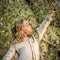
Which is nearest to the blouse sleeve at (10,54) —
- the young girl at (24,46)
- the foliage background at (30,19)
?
the young girl at (24,46)

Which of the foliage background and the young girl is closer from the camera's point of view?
the young girl

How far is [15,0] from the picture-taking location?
23.6 feet

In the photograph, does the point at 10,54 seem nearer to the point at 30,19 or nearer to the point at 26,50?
the point at 26,50

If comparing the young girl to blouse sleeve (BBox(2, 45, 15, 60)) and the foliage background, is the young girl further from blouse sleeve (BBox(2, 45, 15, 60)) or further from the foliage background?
the foliage background

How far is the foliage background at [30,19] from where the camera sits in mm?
6664

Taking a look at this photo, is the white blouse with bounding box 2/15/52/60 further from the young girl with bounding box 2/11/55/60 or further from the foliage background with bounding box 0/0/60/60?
the foliage background with bounding box 0/0/60/60

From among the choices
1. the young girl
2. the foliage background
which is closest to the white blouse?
the young girl

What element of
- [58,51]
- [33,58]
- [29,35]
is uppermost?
[29,35]

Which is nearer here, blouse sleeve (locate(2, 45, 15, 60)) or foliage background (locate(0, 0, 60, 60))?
blouse sleeve (locate(2, 45, 15, 60))

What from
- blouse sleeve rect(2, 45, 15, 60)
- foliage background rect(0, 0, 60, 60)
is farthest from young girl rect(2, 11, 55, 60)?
foliage background rect(0, 0, 60, 60)

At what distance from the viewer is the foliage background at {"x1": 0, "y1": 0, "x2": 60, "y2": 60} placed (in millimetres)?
6664

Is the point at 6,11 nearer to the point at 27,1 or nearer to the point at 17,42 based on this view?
the point at 27,1

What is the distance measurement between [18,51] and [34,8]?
3.51m

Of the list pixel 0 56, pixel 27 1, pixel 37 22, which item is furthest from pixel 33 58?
pixel 27 1
